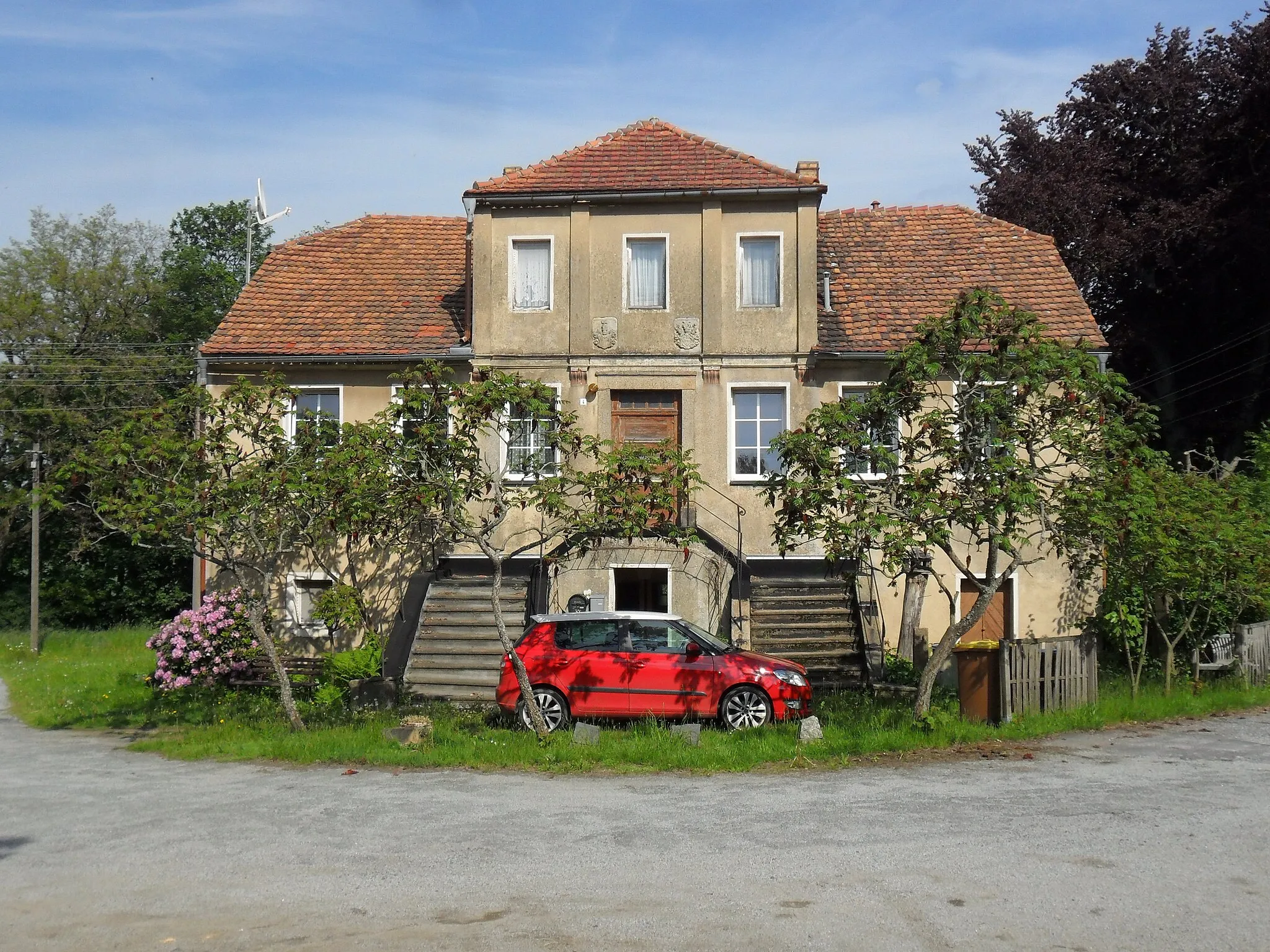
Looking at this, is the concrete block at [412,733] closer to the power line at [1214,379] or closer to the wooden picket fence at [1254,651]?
the wooden picket fence at [1254,651]

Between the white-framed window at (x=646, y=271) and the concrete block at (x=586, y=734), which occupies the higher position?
the white-framed window at (x=646, y=271)

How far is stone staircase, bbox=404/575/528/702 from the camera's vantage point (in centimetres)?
2011

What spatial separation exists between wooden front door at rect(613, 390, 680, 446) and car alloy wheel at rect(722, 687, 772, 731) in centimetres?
723

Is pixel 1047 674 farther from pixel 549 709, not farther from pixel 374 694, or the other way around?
pixel 374 694

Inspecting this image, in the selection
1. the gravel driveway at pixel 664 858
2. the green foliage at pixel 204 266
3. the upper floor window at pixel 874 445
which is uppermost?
the green foliage at pixel 204 266

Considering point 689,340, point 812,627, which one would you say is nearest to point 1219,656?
point 812,627

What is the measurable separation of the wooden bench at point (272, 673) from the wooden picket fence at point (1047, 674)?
38.5ft

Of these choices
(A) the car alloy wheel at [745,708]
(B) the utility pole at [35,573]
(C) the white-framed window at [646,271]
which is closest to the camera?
Answer: (A) the car alloy wheel at [745,708]

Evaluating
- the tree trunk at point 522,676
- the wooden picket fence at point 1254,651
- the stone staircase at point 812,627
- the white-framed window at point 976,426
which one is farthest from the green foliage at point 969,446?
the wooden picket fence at point 1254,651

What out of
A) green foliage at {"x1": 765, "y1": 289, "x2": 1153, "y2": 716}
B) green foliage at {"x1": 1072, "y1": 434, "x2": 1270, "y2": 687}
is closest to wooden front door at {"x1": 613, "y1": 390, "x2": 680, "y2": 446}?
green foliage at {"x1": 765, "y1": 289, "x2": 1153, "y2": 716}

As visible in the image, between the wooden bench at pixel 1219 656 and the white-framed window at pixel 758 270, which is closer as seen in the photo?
the wooden bench at pixel 1219 656

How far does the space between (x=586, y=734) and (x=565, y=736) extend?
0.42 meters

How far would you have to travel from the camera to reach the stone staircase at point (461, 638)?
20109 millimetres

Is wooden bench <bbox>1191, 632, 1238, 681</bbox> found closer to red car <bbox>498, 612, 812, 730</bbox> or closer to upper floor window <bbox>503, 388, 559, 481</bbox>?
red car <bbox>498, 612, 812, 730</bbox>
